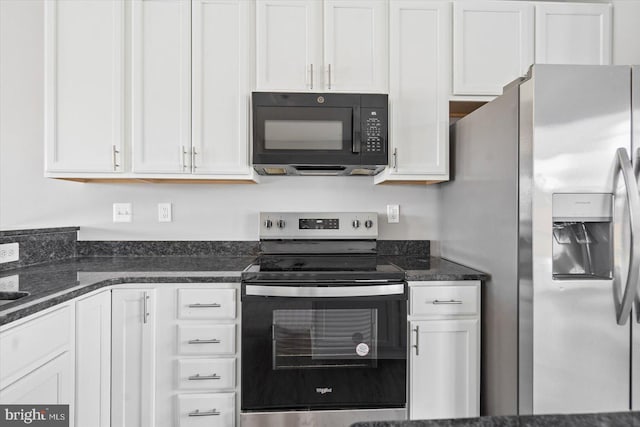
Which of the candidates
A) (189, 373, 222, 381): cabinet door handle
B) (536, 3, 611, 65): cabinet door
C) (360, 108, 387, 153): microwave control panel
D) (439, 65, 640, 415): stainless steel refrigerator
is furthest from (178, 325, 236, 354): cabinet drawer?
(536, 3, 611, 65): cabinet door

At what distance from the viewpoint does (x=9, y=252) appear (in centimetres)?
185

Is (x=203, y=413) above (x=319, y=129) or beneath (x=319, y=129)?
beneath

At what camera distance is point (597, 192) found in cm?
145

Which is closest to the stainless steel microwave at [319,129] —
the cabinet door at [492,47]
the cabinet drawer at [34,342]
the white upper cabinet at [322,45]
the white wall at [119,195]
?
the white upper cabinet at [322,45]

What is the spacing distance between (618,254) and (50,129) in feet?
8.98

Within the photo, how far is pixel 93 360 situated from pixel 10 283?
47cm

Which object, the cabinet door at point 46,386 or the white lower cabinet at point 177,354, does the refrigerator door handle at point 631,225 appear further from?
the cabinet door at point 46,386

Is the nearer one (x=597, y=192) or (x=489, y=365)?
(x=597, y=192)

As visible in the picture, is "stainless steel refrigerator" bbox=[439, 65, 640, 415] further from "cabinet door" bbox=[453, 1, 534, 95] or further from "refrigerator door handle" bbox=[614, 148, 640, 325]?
"cabinet door" bbox=[453, 1, 534, 95]

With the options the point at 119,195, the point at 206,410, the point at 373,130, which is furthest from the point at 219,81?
the point at 206,410

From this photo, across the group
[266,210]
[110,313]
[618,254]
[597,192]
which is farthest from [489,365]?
[110,313]

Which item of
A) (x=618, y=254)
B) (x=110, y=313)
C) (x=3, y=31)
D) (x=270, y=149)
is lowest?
(x=110, y=313)

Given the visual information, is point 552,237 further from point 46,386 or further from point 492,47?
point 46,386

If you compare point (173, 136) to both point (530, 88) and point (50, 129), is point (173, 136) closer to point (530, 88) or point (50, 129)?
point (50, 129)
